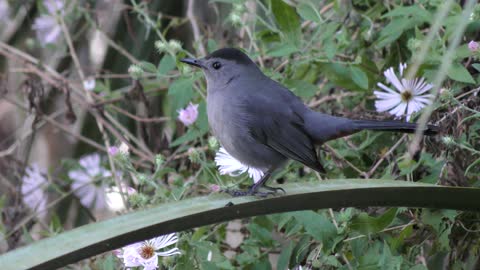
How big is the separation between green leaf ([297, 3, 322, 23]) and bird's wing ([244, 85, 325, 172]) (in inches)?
12.1

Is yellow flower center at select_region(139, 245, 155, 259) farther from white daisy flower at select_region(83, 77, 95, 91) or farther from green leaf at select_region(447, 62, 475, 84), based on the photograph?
white daisy flower at select_region(83, 77, 95, 91)

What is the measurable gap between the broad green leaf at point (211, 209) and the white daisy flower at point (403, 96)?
2.81 ft

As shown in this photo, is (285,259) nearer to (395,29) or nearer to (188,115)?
(188,115)

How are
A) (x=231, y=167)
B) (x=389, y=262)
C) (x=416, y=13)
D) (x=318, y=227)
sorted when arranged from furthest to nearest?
(x=231, y=167) < (x=416, y=13) < (x=318, y=227) < (x=389, y=262)

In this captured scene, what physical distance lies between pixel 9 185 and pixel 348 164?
6.20ft

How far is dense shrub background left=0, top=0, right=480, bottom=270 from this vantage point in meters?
2.59

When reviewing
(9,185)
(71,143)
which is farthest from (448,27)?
(71,143)

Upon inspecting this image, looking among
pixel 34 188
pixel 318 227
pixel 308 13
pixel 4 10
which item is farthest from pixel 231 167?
pixel 4 10

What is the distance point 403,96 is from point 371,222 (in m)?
0.77

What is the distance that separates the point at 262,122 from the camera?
318 centimetres

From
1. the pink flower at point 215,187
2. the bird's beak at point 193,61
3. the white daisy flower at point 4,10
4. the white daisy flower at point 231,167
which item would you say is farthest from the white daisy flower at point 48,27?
the pink flower at point 215,187

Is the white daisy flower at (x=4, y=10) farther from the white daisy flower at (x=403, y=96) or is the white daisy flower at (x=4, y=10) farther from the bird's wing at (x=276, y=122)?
the white daisy flower at (x=403, y=96)

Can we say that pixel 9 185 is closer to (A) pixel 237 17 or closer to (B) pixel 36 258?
(A) pixel 237 17

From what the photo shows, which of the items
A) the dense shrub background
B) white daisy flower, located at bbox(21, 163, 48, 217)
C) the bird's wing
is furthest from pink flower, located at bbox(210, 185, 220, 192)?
white daisy flower, located at bbox(21, 163, 48, 217)
